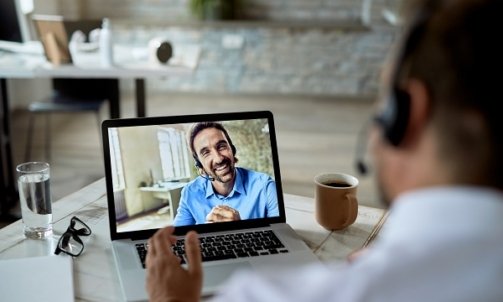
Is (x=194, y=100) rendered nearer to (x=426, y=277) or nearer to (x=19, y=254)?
(x=19, y=254)

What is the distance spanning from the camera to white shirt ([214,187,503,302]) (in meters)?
0.52

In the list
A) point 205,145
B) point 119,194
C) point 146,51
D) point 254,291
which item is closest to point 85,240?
point 119,194

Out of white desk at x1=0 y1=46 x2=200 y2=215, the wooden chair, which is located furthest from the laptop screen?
the wooden chair

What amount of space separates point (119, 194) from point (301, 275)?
0.63 m

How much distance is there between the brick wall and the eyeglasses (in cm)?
378

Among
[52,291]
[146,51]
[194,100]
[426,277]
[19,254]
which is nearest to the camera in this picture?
[426,277]

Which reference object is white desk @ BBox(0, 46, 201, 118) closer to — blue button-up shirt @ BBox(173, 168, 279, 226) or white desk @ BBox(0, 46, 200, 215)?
white desk @ BBox(0, 46, 200, 215)

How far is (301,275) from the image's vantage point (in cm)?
59

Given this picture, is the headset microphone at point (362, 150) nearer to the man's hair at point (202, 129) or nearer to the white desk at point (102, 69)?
the man's hair at point (202, 129)

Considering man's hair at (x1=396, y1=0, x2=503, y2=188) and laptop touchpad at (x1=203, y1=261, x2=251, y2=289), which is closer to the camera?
man's hair at (x1=396, y1=0, x2=503, y2=188)

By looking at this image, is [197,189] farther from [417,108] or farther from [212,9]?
[212,9]

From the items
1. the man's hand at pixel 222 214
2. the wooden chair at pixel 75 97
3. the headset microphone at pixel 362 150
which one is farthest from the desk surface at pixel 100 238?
the wooden chair at pixel 75 97

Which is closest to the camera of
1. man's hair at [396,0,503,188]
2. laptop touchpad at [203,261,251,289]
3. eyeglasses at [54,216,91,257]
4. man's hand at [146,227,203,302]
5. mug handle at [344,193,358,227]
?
man's hair at [396,0,503,188]

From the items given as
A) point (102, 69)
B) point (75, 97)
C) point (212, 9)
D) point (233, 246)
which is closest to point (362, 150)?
point (233, 246)
